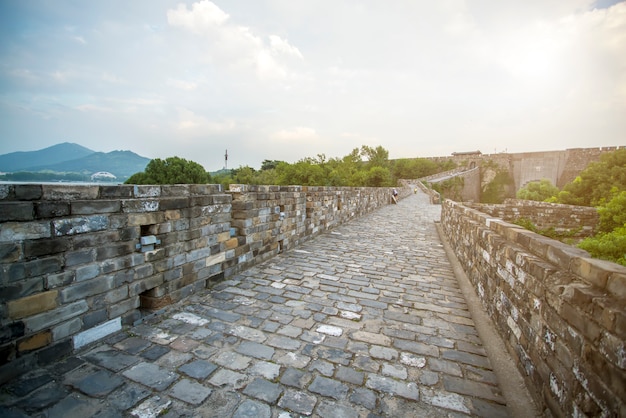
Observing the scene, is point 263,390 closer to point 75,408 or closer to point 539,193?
point 75,408

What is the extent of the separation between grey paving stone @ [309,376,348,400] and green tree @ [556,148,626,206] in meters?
27.7

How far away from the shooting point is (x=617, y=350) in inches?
45.7

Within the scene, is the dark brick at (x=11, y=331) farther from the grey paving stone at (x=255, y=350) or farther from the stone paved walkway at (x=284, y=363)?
the grey paving stone at (x=255, y=350)

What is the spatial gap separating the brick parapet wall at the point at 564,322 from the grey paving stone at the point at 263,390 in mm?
1685

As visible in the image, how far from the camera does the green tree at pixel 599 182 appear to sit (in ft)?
67.7

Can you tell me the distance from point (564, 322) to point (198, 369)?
2.47 m

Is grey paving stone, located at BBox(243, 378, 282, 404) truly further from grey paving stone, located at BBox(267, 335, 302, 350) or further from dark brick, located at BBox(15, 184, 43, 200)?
dark brick, located at BBox(15, 184, 43, 200)

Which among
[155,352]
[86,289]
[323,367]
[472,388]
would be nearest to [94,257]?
[86,289]

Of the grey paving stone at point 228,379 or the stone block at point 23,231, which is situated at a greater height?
the stone block at point 23,231

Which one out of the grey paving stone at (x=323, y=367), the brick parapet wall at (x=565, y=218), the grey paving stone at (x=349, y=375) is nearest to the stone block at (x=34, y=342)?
the grey paving stone at (x=323, y=367)

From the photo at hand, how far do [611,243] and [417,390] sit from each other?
1040cm

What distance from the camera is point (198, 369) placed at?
2059 millimetres

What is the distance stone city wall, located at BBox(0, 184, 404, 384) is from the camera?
185 cm

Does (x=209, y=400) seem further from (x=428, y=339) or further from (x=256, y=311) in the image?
(x=428, y=339)
